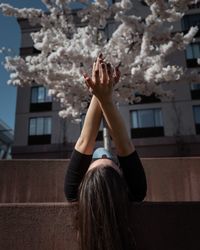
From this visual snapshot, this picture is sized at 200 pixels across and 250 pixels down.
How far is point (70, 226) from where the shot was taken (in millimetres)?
1343

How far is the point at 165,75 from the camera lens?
729cm

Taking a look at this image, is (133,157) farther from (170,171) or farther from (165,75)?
(165,75)

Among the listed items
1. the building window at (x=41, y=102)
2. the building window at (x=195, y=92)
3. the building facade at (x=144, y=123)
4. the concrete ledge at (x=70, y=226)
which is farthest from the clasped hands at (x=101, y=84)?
the building window at (x=41, y=102)

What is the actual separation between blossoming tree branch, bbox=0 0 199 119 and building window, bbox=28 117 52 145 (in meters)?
11.2

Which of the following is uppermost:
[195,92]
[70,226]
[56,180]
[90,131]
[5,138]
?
[195,92]

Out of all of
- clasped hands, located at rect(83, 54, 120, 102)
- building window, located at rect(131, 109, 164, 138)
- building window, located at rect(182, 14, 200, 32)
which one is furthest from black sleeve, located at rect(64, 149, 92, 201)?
building window, located at rect(182, 14, 200, 32)

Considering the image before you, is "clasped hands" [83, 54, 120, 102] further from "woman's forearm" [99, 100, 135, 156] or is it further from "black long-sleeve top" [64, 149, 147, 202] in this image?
"black long-sleeve top" [64, 149, 147, 202]

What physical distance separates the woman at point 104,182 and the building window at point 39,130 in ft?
61.5

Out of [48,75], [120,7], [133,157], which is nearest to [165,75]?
[120,7]

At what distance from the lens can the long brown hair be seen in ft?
3.47

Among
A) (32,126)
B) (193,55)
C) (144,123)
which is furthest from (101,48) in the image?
(193,55)

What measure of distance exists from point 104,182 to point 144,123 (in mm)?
18222

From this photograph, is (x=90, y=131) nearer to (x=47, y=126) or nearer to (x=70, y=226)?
(x=70, y=226)

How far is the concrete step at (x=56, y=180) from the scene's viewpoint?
3252 mm
